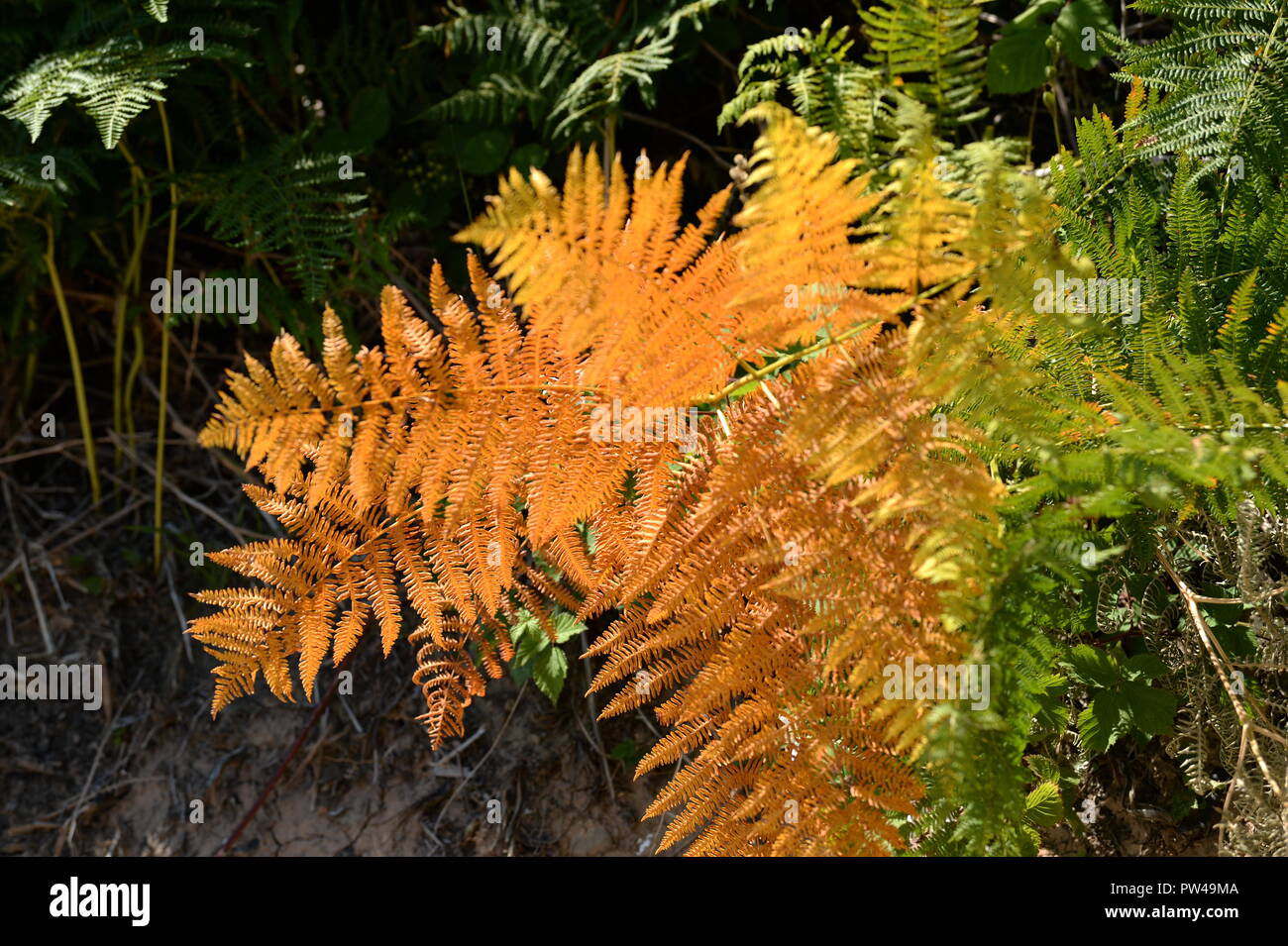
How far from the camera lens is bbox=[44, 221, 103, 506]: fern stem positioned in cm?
300

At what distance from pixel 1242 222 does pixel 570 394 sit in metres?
1.26

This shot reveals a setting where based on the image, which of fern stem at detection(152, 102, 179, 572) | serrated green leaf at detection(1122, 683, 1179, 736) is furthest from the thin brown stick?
serrated green leaf at detection(1122, 683, 1179, 736)

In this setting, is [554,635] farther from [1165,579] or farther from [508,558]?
[1165,579]

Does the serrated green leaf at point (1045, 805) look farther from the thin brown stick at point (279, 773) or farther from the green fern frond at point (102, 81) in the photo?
the green fern frond at point (102, 81)

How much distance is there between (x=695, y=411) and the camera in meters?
1.83

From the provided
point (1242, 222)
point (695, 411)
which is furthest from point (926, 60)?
point (695, 411)

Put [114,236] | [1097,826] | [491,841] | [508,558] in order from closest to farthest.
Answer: [508,558]
[1097,826]
[491,841]
[114,236]

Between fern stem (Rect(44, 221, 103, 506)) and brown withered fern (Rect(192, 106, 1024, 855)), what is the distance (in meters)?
1.56

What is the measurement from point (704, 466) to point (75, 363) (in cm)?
230

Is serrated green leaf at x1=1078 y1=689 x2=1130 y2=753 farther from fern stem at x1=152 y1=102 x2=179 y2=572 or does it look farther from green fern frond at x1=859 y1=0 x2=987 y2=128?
fern stem at x1=152 y1=102 x2=179 y2=572

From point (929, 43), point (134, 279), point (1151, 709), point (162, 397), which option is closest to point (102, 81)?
point (134, 279)

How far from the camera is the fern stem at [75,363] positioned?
9.84 feet

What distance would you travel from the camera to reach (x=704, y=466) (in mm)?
1816

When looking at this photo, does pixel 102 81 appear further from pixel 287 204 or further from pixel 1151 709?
pixel 1151 709
